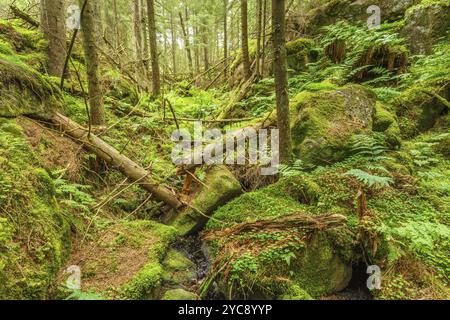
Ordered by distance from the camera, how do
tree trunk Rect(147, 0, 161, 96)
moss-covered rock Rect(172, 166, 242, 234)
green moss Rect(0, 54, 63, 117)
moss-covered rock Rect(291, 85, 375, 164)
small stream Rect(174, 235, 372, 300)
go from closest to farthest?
small stream Rect(174, 235, 372, 300), green moss Rect(0, 54, 63, 117), moss-covered rock Rect(172, 166, 242, 234), moss-covered rock Rect(291, 85, 375, 164), tree trunk Rect(147, 0, 161, 96)

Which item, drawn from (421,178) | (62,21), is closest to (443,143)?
(421,178)

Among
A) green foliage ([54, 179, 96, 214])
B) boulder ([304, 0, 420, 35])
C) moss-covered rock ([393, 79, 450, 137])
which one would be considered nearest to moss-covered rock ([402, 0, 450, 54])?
boulder ([304, 0, 420, 35])

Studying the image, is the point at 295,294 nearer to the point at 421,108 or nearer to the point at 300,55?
the point at 421,108

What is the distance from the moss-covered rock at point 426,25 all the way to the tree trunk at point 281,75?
6.77 m

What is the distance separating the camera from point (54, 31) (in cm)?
750

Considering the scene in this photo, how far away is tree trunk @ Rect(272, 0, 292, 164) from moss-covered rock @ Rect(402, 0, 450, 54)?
22.2ft

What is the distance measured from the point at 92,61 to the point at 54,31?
286cm

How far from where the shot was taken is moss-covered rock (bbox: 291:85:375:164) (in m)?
5.30

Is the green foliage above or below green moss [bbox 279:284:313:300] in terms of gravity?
above

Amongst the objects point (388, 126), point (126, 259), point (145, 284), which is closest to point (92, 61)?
point (126, 259)

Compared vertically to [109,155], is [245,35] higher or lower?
higher

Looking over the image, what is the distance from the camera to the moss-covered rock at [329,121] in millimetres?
5301

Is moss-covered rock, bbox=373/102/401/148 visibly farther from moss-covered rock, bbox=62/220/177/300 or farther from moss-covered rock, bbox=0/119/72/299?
moss-covered rock, bbox=0/119/72/299
